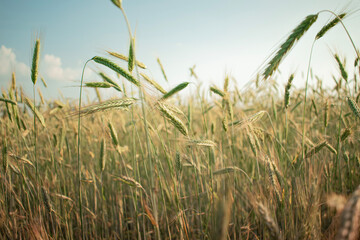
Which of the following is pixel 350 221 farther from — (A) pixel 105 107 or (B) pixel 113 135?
(B) pixel 113 135

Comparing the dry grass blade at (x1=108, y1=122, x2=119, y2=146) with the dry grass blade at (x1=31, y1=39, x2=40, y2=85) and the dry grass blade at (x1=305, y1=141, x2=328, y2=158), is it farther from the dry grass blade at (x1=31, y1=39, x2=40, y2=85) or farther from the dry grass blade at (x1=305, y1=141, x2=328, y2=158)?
the dry grass blade at (x1=305, y1=141, x2=328, y2=158)

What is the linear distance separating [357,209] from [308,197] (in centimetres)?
85

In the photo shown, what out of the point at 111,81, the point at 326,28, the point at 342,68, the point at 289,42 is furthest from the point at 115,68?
the point at 342,68

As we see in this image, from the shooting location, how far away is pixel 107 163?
2.21m

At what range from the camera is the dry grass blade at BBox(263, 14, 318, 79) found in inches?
43.1

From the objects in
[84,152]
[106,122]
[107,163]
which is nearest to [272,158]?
[106,122]

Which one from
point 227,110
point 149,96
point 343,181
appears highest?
point 149,96

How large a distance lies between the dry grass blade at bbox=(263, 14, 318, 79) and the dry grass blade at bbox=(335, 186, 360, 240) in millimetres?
784

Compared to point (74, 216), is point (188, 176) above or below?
above

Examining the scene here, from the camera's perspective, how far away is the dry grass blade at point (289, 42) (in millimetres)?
1094

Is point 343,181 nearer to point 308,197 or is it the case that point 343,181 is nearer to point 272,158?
point 308,197

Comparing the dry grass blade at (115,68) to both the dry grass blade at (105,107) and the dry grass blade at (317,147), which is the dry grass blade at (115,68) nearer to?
the dry grass blade at (105,107)

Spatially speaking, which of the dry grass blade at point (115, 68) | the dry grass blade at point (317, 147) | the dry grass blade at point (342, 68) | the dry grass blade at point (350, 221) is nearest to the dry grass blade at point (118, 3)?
the dry grass blade at point (115, 68)

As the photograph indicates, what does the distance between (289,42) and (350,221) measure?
1022mm
